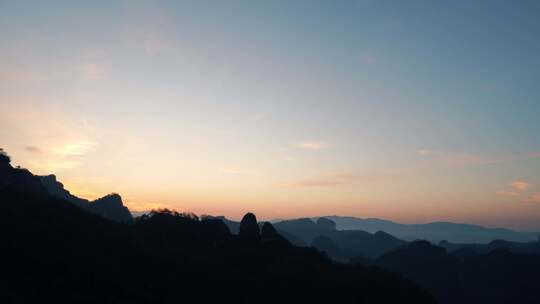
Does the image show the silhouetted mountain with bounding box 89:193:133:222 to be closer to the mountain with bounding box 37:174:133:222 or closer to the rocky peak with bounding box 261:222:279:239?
the mountain with bounding box 37:174:133:222

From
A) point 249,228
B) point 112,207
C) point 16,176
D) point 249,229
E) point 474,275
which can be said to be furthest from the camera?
point 474,275

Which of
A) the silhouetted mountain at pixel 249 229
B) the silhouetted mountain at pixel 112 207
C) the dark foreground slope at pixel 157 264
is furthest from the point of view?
the silhouetted mountain at pixel 112 207

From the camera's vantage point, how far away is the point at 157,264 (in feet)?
220

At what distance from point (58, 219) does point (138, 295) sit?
903 inches

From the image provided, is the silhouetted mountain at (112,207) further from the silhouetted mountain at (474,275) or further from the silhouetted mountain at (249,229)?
the silhouetted mountain at (474,275)

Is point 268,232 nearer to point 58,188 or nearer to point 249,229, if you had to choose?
point 249,229

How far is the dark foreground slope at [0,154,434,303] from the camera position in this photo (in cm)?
4988

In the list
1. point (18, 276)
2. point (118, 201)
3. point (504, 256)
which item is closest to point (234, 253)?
point (18, 276)

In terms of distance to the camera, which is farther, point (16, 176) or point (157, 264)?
point (16, 176)

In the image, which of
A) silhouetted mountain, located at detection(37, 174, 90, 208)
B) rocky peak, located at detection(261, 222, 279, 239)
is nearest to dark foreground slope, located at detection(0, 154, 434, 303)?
rocky peak, located at detection(261, 222, 279, 239)

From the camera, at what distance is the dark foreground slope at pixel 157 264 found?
49875mm

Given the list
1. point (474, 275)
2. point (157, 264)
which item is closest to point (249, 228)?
point (157, 264)

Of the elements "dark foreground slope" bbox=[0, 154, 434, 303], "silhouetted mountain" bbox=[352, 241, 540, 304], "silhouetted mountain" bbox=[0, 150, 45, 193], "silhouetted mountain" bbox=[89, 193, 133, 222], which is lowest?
"silhouetted mountain" bbox=[352, 241, 540, 304]

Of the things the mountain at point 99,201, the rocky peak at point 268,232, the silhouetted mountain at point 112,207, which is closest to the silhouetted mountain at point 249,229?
the rocky peak at point 268,232
